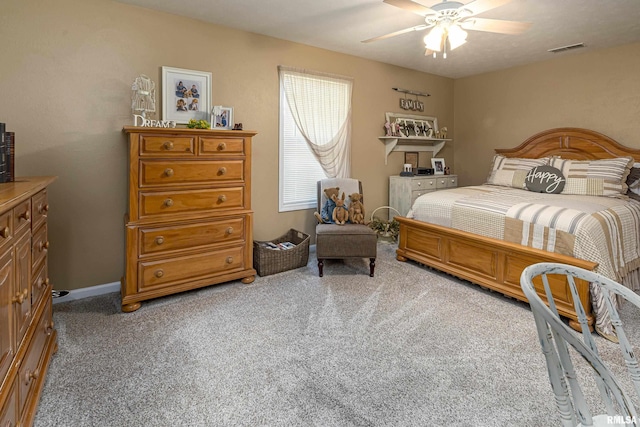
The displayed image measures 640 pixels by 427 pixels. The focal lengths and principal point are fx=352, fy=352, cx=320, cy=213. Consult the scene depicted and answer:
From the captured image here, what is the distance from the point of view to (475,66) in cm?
488

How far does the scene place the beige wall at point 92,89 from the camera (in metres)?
2.67

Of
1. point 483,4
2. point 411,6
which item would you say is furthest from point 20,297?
point 483,4

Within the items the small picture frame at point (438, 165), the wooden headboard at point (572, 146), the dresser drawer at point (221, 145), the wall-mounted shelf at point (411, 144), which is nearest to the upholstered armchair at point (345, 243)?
the dresser drawer at point (221, 145)

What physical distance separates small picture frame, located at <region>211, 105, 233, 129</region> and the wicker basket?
1224mm

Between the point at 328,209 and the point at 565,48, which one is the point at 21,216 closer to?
the point at 328,209

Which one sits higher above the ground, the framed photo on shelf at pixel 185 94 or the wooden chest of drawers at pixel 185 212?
the framed photo on shelf at pixel 185 94

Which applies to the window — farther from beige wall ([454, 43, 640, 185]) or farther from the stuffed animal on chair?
beige wall ([454, 43, 640, 185])

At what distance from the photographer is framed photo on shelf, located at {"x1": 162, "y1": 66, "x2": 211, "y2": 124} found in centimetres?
323

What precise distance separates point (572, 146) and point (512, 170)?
0.79 meters

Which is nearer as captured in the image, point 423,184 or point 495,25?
point 495,25

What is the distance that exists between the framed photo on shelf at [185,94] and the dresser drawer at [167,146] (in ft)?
1.83

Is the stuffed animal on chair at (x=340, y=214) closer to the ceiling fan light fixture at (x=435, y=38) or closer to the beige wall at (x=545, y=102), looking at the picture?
the ceiling fan light fixture at (x=435, y=38)

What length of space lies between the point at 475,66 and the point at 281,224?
3.47 meters

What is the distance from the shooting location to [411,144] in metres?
5.29
